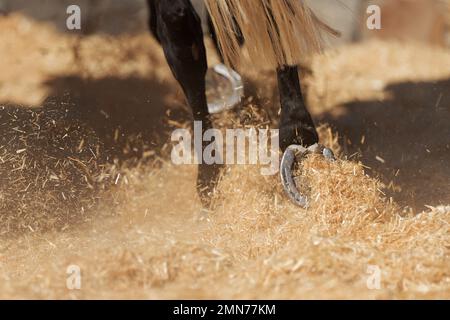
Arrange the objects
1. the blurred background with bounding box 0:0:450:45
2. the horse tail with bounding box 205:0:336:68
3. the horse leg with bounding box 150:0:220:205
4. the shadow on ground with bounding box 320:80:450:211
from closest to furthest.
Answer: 1. the horse tail with bounding box 205:0:336:68
2. the horse leg with bounding box 150:0:220:205
3. the shadow on ground with bounding box 320:80:450:211
4. the blurred background with bounding box 0:0:450:45

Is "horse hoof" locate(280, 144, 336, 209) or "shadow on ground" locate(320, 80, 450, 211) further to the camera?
"shadow on ground" locate(320, 80, 450, 211)

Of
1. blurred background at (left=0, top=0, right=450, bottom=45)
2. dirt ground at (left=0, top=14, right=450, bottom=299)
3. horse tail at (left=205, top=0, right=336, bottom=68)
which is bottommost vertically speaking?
dirt ground at (left=0, top=14, right=450, bottom=299)

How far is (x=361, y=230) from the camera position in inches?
106

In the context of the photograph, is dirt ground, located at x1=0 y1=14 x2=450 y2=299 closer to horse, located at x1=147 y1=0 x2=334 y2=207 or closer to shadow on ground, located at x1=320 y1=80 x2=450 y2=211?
shadow on ground, located at x1=320 y1=80 x2=450 y2=211

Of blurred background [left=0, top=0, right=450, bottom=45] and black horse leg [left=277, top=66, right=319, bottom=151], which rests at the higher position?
blurred background [left=0, top=0, right=450, bottom=45]

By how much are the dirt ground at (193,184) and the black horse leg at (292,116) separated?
157mm

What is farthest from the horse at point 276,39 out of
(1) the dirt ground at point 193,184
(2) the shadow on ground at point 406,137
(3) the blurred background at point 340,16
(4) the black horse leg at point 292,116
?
(3) the blurred background at point 340,16

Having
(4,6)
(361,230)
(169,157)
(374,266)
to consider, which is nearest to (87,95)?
(169,157)

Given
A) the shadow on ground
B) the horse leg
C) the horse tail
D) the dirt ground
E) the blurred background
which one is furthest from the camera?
the blurred background

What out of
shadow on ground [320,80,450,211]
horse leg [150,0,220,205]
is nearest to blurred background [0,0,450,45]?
shadow on ground [320,80,450,211]

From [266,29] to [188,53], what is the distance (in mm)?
433

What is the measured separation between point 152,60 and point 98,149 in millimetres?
1320

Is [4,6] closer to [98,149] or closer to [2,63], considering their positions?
[2,63]

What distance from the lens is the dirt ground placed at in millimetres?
2312
